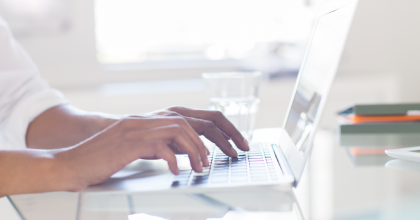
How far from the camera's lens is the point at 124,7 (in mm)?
1643

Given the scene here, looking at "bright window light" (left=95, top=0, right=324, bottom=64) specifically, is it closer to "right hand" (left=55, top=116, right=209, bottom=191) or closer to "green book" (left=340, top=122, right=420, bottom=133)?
"green book" (left=340, top=122, right=420, bottom=133)

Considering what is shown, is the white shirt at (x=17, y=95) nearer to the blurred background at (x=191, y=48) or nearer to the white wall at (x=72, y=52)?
the blurred background at (x=191, y=48)

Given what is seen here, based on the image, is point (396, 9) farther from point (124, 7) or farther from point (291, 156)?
point (291, 156)

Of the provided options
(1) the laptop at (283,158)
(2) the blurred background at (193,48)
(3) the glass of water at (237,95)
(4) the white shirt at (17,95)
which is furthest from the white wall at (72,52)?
(1) the laptop at (283,158)

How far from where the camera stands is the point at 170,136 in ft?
1.61

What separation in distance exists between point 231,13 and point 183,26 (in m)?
0.23

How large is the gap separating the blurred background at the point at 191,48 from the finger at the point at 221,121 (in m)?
0.72

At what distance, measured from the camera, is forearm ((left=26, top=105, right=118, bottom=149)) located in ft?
2.48

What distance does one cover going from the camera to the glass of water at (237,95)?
0.79 metres

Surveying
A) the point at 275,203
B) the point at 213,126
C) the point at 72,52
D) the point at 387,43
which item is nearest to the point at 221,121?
the point at 213,126

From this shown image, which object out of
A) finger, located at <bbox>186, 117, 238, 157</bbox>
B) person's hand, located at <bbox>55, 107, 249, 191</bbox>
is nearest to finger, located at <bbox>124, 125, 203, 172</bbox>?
person's hand, located at <bbox>55, 107, 249, 191</bbox>

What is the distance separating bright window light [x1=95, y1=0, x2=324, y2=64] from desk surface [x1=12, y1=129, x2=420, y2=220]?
4.09 feet

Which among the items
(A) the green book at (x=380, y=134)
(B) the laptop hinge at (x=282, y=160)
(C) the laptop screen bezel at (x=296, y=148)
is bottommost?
(A) the green book at (x=380, y=134)

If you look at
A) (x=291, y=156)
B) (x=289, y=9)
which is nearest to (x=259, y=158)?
(x=291, y=156)
